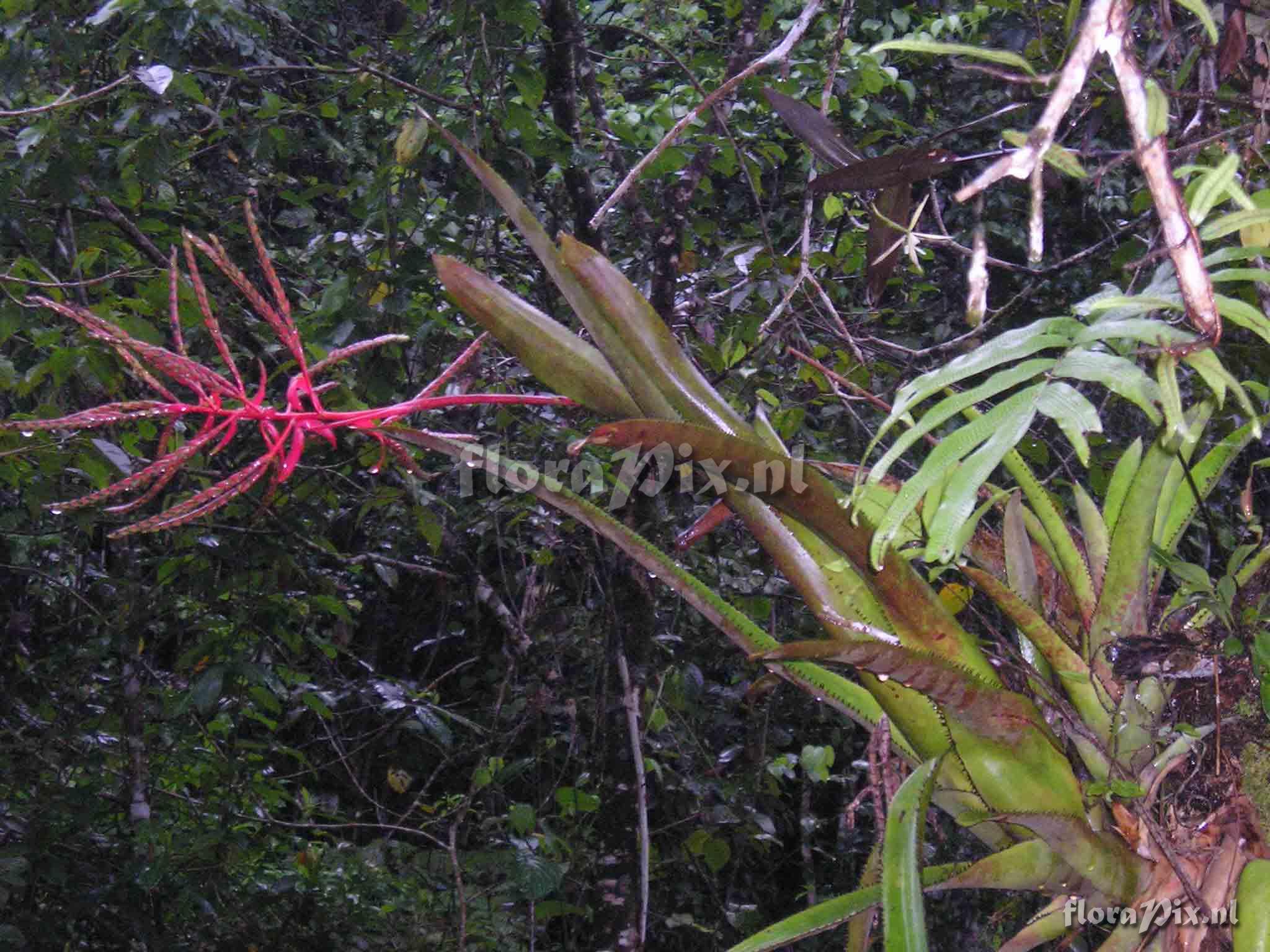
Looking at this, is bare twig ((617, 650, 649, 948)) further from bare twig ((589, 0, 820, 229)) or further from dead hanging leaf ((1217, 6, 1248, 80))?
dead hanging leaf ((1217, 6, 1248, 80))

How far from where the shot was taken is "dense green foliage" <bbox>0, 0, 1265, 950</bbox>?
1.45m

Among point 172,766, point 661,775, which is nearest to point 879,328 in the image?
point 661,775

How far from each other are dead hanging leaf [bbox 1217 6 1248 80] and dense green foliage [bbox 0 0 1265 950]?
0.70 ft

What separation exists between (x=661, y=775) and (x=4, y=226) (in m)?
1.30

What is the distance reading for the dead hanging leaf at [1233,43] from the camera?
2.56 ft

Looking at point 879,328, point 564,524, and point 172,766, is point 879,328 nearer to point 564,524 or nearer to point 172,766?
point 564,524

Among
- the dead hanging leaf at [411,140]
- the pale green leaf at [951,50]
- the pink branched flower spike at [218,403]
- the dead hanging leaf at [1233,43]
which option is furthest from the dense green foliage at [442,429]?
the pale green leaf at [951,50]

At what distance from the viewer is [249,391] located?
2.05 m

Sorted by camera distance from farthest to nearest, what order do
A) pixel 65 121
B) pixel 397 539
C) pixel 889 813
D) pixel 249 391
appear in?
1. pixel 397 539
2. pixel 249 391
3. pixel 65 121
4. pixel 889 813

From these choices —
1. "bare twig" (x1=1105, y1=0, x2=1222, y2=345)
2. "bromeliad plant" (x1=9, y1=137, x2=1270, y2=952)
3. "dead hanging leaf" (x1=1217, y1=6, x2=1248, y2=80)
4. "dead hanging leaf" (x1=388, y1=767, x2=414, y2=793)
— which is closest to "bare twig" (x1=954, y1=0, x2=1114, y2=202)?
"bare twig" (x1=1105, y1=0, x2=1222, y2=345)

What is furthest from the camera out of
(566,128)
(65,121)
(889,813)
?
(566,128)

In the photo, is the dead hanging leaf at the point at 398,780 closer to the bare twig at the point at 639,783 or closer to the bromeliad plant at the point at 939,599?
the bare twig at the point at 639,783

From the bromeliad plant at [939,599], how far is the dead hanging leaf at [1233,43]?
289 millimetres

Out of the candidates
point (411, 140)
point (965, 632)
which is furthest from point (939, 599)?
point (411, 140)
